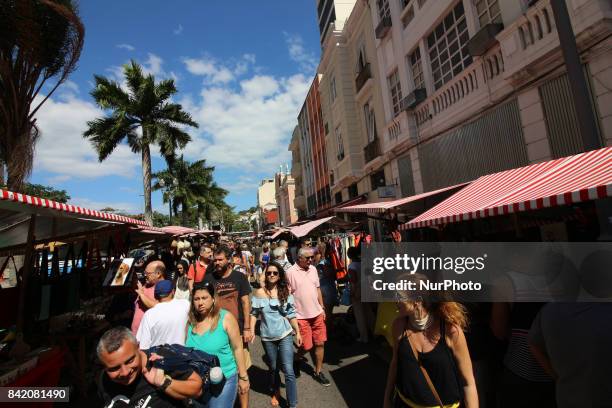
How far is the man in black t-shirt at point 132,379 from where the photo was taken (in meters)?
1.88

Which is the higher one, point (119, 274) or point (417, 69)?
point (417, 69)

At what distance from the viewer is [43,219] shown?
5.11 meters

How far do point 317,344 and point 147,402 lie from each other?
10.3 ft

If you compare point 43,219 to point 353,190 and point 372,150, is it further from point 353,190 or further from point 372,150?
point 353,190

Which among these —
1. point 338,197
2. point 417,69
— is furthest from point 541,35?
point 338,197

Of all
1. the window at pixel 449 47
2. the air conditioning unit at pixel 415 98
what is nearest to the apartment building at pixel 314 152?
the air conditioning unit at pixel 415 98

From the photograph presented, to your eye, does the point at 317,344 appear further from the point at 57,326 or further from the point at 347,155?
the point at 347,155

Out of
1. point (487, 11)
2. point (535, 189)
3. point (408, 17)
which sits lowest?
point (535, 189)

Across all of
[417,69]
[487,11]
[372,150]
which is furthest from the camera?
[372,150]

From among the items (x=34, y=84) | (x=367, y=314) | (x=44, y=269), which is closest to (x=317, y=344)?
(x=367, y=314)

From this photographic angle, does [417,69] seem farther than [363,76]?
No

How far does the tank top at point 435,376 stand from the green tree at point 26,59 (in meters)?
12.2

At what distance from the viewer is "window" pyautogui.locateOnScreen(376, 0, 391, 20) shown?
13.0m

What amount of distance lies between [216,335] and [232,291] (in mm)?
1272
